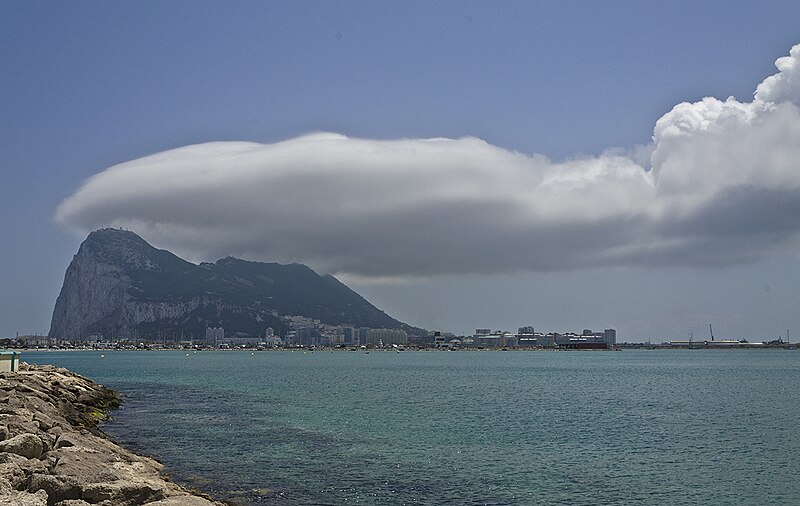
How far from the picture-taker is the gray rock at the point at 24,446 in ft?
77.6

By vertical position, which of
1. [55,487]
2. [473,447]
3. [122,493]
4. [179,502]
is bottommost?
[473,447]

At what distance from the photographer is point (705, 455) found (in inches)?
1454

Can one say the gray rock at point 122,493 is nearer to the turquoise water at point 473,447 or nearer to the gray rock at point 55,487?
the gray rock at point 55,487

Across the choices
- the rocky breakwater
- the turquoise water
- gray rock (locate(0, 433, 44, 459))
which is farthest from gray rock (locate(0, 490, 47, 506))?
the turquoise water

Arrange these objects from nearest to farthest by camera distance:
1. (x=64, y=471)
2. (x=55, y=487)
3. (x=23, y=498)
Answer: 1. (x=23, y=498)
2. (x=55, y=487)
3. (x=64, y=471)

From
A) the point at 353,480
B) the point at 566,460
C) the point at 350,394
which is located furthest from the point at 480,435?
the point at 350,394

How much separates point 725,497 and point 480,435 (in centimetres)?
1795

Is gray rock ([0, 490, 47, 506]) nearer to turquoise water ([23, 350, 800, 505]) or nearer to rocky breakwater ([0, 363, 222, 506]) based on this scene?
rocky breakwater ([0, 363, 222, 506])

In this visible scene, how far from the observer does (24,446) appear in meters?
23.9

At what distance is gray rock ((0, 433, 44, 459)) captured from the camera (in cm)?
2364

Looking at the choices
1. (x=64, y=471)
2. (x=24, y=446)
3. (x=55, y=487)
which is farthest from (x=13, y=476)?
(x=24, y=446)

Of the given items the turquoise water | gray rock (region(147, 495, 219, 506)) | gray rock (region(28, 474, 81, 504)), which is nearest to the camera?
gray rock (region(147, 495, 219, 506))

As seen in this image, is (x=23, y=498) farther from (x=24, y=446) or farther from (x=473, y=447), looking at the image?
(x=473, y=447)

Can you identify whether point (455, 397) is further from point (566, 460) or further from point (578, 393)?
point (566, 460)
